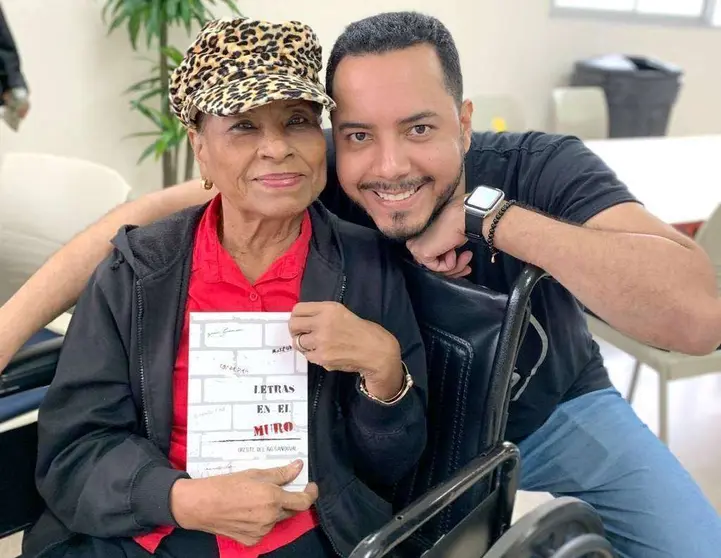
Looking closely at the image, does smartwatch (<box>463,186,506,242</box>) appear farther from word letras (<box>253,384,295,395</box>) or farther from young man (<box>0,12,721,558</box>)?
word letras (<box>253,384,295,395</box>)

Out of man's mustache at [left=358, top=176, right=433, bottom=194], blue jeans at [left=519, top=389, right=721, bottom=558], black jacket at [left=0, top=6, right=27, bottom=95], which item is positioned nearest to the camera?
man's mustache at [left=358, top=176, right=433, bottom=194]

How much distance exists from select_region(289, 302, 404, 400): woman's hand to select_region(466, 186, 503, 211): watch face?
0.86 ft

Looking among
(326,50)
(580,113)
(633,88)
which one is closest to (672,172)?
(580,113)

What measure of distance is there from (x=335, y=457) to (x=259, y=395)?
0.56ft

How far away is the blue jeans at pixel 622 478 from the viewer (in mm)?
1292

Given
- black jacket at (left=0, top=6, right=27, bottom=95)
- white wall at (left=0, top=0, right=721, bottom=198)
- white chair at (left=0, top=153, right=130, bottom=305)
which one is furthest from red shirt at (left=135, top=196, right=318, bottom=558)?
white wall at (left=0, top=0, right=721, bottom=198)

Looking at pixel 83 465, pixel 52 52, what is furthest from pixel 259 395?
pixel 52 52

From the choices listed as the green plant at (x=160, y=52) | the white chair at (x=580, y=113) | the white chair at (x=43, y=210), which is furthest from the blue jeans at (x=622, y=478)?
the white chair at (x=580, y=113)

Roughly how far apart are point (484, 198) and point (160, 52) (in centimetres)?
257

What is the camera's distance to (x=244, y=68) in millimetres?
1049

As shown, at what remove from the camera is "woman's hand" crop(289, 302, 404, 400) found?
99 centimetres

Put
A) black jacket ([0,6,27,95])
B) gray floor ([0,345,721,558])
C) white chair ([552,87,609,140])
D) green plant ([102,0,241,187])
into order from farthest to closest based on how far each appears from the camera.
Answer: white chair ([552,87,609,140]) → green plant ([102,0,241,187]) → black jacket ([0,6,27,95]) → gray floor ([0,345,721,558])

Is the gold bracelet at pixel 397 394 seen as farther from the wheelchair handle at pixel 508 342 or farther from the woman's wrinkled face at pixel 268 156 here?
the woman's wrinkled face at pixel 268 156

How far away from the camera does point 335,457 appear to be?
1134 mm
